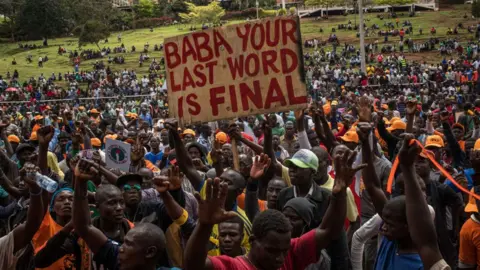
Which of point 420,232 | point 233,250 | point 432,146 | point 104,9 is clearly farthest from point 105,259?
point 104,9

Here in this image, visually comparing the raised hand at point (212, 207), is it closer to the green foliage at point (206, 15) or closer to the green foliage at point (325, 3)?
the green foliage at point (206, 15)

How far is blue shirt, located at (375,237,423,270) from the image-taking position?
11.6ft

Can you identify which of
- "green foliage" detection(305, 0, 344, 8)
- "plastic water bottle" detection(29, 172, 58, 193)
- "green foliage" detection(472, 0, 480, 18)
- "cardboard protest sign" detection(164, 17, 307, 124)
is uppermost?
"cardboard protest sign" detection(164, 17, 307, 124)

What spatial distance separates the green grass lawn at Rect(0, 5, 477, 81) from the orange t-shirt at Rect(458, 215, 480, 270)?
136ft

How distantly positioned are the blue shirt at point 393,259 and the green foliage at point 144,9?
74.6 m

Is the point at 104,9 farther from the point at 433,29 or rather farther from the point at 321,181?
the point at 321,181

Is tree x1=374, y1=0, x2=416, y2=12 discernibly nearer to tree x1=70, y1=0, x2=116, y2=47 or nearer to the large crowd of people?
tree x1=70, y1=0, x2=116, y2=47

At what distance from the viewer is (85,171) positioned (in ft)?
12.4

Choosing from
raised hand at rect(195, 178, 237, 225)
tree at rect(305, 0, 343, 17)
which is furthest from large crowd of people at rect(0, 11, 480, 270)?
tree at rect(305, 0, 343, 17)

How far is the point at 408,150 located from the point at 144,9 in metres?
74.9

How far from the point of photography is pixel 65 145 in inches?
373

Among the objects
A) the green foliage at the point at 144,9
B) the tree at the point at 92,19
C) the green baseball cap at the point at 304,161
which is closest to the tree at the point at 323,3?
the green foliage at the point at 144,9

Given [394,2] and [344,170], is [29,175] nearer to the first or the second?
[344,170]

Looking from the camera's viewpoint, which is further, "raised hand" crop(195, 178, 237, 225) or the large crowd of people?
the large crowd of people
